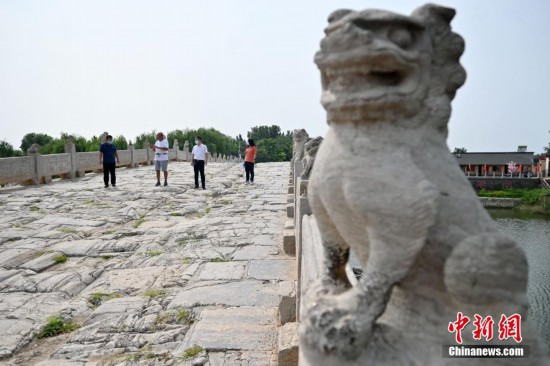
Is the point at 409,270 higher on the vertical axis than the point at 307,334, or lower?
higher

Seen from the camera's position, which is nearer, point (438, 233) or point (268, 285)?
point (438, 233)

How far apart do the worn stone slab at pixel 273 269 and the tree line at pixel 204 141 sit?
49.3ft

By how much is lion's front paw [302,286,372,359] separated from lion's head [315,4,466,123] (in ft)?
2.09

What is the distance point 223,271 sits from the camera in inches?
202

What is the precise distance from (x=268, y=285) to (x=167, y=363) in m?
1.66

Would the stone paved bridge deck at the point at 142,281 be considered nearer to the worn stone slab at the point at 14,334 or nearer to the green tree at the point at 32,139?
the worn stone slab at the point at 14,334

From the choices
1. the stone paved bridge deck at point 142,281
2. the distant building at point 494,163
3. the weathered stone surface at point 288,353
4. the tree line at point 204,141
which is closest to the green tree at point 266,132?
the tree line at point 204,141

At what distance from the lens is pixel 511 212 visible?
24.0m

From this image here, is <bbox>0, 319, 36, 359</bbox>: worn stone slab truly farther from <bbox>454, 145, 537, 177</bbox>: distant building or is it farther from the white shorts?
<bbox>454, 145, 537, 177</bbox>: distant building

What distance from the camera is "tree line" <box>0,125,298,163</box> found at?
21.9 metres

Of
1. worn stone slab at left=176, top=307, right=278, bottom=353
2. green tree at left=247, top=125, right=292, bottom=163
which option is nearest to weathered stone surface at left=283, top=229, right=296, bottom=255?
worn stone slab at left=176, top=307, right=278, bottom=353

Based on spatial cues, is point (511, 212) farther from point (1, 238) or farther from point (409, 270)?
A: point (409, 270)

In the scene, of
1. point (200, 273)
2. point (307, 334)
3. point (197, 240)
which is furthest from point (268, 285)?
point (307, 334)

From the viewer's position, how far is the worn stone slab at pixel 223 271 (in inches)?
194
